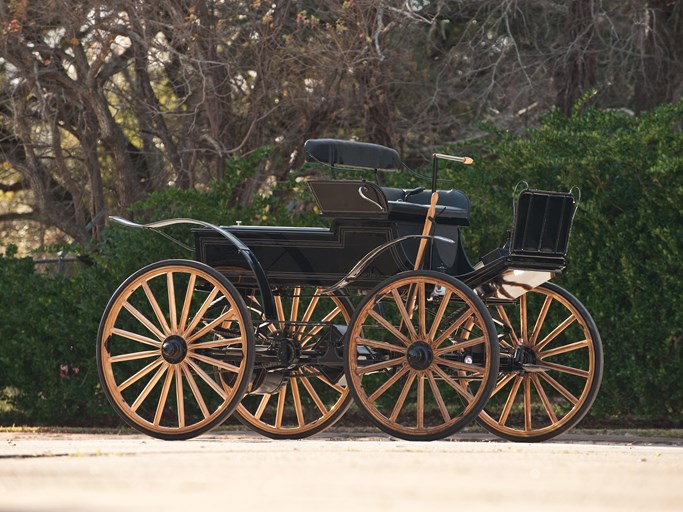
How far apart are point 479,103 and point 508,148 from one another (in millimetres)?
5226

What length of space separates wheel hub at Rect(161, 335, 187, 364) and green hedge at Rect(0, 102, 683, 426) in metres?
4.31

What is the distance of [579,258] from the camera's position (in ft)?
35.3

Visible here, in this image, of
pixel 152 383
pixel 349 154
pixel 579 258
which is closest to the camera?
pixel 152 383

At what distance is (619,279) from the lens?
10672 mm

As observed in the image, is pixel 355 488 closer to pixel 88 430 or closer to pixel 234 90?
pixel 88 430

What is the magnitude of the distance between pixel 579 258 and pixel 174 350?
182 inches

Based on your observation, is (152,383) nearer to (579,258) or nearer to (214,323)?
(214,323)

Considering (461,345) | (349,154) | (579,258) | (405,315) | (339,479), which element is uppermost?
(349,154)

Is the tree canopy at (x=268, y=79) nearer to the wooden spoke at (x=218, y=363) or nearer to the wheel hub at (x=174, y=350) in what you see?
the wheel hub at (x=174, y=350)

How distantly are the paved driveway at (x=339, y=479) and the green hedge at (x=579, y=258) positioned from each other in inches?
126

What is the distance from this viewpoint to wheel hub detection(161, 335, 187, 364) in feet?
23.6

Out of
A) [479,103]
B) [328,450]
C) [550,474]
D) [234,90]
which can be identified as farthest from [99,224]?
[550,474]

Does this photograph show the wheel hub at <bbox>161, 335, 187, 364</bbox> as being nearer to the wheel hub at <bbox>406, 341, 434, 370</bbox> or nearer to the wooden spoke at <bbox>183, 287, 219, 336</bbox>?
the wooden spoke at <bbox>183, 287, 219, 336</bbox>

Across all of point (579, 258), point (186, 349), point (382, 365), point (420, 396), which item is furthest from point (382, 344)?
point (579, 258)
